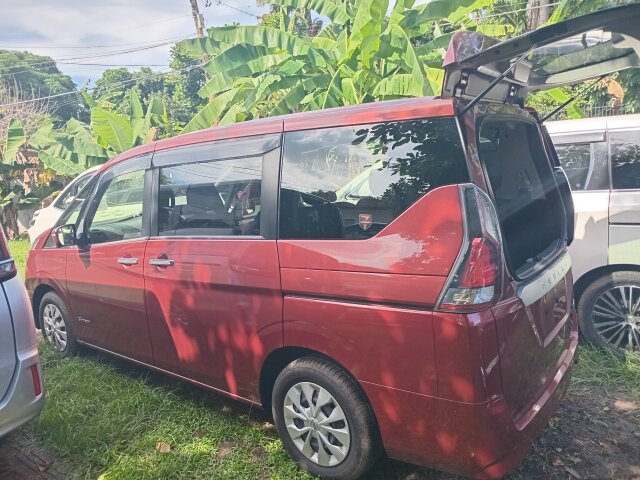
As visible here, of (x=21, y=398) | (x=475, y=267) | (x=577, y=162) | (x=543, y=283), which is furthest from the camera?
(x=577, y=162)

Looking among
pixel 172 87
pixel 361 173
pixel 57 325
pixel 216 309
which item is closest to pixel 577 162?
pixel 361 173

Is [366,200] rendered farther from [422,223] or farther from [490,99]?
[490,99]

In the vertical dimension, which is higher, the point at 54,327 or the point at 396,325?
the point at 396,325

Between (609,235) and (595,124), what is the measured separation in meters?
1.03

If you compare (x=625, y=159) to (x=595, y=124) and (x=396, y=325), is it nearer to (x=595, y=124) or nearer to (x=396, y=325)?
(x=595, y=124)

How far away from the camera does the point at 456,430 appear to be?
85.1 inches

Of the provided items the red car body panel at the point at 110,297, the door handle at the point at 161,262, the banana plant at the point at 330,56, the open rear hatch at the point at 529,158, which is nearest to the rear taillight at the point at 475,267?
the open rear hatch at the point at 529,158

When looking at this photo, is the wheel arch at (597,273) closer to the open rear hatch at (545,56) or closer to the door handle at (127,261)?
the open rear hatch at (545,56)

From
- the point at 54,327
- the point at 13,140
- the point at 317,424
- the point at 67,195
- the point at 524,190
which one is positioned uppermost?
the point at 13,140

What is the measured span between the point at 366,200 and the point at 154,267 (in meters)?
1.69

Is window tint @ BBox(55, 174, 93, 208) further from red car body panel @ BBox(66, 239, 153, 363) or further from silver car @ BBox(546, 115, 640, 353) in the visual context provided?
silver car @ BBox(546, 115, 640, 353)

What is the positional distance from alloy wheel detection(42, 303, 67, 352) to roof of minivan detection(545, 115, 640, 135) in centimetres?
493

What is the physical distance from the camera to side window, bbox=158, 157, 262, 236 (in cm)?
290

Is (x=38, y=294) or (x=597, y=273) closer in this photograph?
(x=597, y=273)
